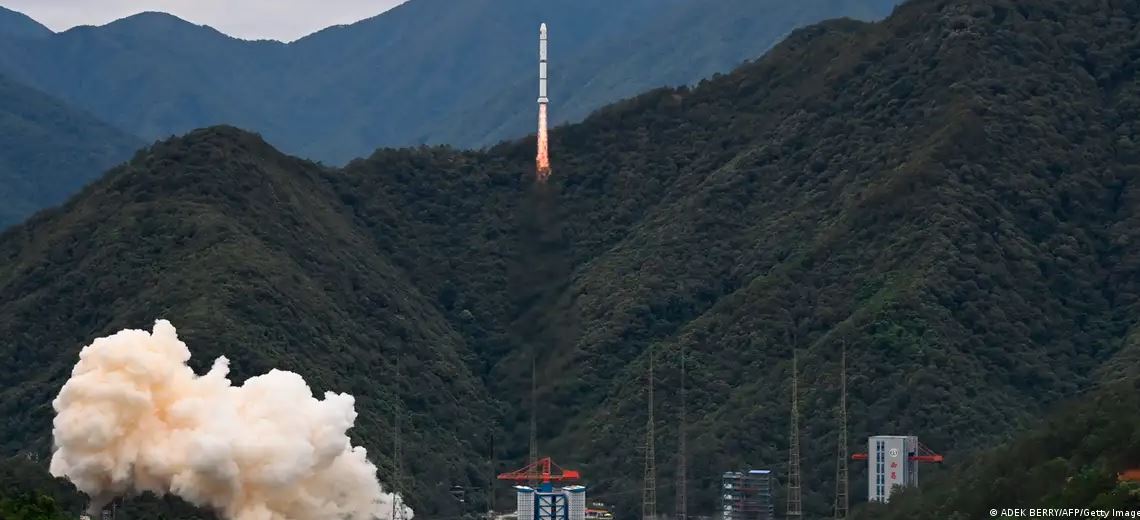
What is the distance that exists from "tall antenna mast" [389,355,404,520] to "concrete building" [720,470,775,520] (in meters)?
16.6

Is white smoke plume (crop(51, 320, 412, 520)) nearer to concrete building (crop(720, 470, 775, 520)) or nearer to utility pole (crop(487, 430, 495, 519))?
utility pole (crop(487, 430, 495, 519))

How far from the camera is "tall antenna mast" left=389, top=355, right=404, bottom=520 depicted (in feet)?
468

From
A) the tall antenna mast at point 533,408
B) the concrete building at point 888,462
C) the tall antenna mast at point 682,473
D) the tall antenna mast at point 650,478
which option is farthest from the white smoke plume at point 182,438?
the concrete building at point 888,462

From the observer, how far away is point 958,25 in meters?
189

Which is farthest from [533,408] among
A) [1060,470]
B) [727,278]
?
[1060,470]

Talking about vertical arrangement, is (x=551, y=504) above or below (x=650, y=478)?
below

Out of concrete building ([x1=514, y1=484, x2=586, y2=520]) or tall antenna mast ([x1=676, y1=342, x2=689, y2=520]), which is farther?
tall antenna mast ([x1=676, y1=342, x2=689, y2=520])

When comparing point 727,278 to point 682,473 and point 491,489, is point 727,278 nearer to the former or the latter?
point 491,489

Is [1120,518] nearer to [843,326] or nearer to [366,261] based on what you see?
[843,326]

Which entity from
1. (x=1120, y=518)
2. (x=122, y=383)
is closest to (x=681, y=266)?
(x=122, y=383)

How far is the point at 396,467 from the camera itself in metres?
156

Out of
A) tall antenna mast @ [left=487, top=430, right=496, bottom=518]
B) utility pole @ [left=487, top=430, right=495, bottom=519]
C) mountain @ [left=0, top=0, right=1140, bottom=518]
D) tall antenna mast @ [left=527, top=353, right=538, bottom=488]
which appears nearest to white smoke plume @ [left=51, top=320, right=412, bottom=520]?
mountain @ [left=0, top=0, right=1140, bottom=518]

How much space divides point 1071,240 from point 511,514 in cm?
3902

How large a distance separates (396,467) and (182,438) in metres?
27.5
